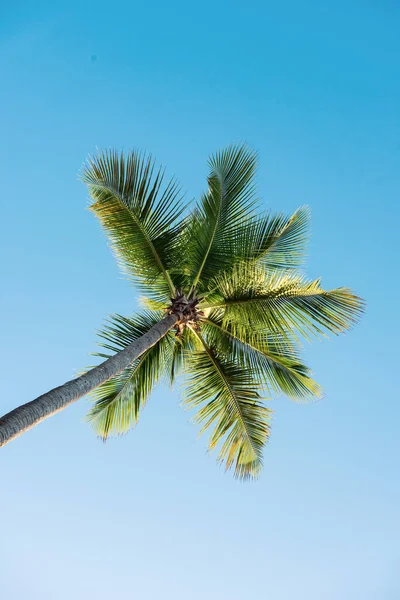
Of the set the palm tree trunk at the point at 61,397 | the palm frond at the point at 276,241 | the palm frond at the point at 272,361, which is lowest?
the palm tree trunk at the point at 61,397

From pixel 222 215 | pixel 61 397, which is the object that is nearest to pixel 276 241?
pixel 222 215

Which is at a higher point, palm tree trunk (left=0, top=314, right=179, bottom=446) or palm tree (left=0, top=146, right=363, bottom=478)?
palm tree (left=0, top=146, right=363, bottom=478)

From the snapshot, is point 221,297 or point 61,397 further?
point 221,297

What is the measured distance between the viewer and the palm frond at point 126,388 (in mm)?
9250

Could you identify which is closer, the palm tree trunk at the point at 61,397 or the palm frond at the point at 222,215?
the palm tree trunk at the point at 61,397

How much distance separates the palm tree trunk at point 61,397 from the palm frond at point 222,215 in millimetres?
1697

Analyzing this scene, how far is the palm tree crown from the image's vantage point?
861cm

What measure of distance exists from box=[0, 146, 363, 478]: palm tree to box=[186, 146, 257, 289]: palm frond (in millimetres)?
18

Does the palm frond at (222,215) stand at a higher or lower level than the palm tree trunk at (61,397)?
higher

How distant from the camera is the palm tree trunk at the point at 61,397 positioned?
192 inches

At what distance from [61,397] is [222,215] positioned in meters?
4.45

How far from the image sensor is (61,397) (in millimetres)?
5824

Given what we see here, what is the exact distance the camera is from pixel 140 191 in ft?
28.3

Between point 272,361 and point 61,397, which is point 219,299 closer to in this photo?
point 272,361
